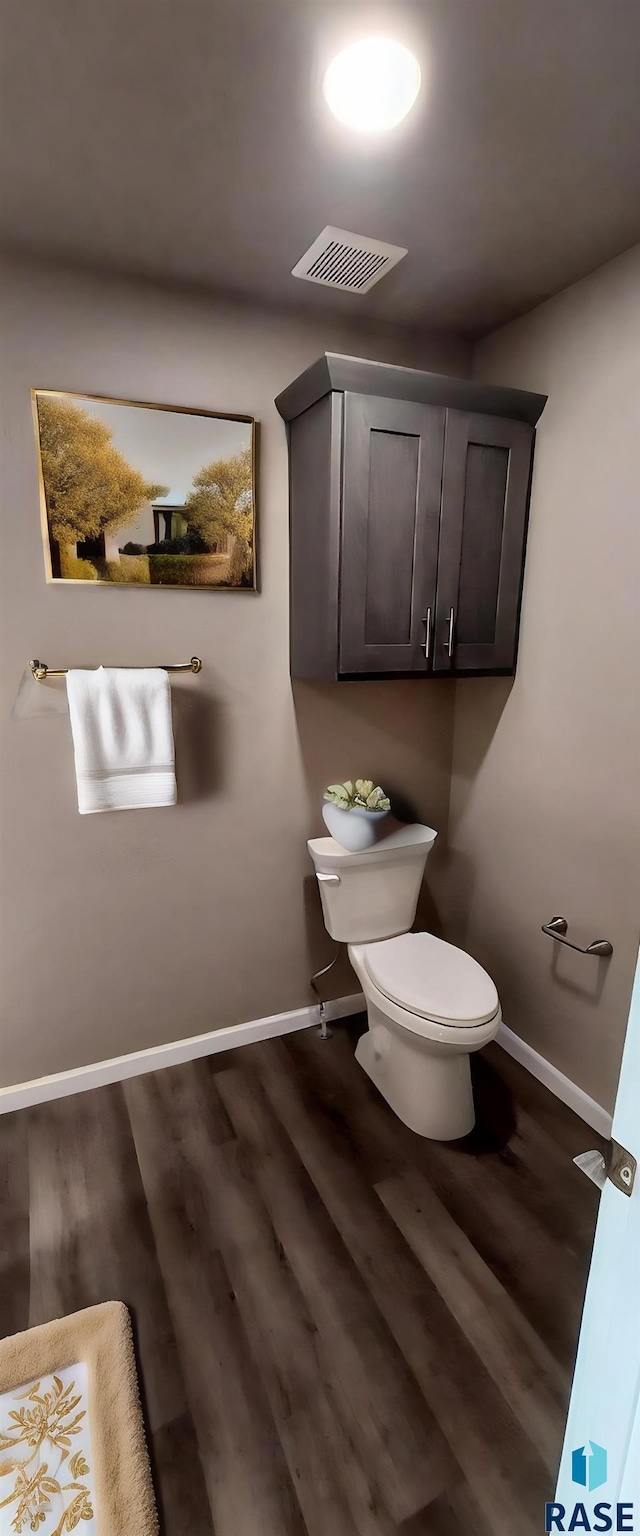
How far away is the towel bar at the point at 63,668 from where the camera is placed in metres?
1.70

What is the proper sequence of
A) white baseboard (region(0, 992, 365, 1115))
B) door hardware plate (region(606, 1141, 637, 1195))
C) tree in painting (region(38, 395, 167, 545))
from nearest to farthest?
door hardware plate (region(606, 1141, 637, 1195)) → tree in painting (region(38, 395, 167, 545)) → white baseboard (region(0, 992, 365, 1115))

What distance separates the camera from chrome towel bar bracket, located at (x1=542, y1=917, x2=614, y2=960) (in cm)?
179

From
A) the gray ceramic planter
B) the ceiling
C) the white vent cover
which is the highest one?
the ceiling

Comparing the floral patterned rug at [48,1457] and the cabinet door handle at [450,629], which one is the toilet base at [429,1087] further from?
the cabinet door handle at [450,629]

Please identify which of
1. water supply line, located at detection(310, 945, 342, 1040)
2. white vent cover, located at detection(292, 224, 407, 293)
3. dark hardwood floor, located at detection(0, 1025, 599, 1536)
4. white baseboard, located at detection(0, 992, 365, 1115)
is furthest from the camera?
water supply line, located at detection(310, 945, 342, 1040)

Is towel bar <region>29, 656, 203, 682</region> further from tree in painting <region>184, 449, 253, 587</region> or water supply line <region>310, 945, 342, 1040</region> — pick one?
water supply line <region>310, 945, 342, 1040</region>

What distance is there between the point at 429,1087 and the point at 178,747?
122cm

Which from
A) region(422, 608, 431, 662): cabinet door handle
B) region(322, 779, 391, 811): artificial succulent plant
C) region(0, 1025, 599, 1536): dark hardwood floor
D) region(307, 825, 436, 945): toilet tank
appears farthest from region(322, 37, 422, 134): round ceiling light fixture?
region(0, 1025, 599, 1536): dark hardwood floor

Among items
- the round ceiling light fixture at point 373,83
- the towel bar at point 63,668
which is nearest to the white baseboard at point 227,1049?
the towel bar at point 63,668

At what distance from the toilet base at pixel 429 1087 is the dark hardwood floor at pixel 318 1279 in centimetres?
5

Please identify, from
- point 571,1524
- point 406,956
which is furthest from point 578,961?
point 571,1524

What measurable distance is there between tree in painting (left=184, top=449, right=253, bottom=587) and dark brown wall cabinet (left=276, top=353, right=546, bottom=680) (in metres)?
0.14

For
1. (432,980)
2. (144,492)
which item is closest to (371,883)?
(432,980)

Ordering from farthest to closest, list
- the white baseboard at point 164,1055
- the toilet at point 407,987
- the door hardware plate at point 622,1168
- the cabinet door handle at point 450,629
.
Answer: the white baseboard at point 164,1055 < the cabinet door handle at point 450,629 < the toilet at point 407,987 < the door hardware plate at point 622,1168
